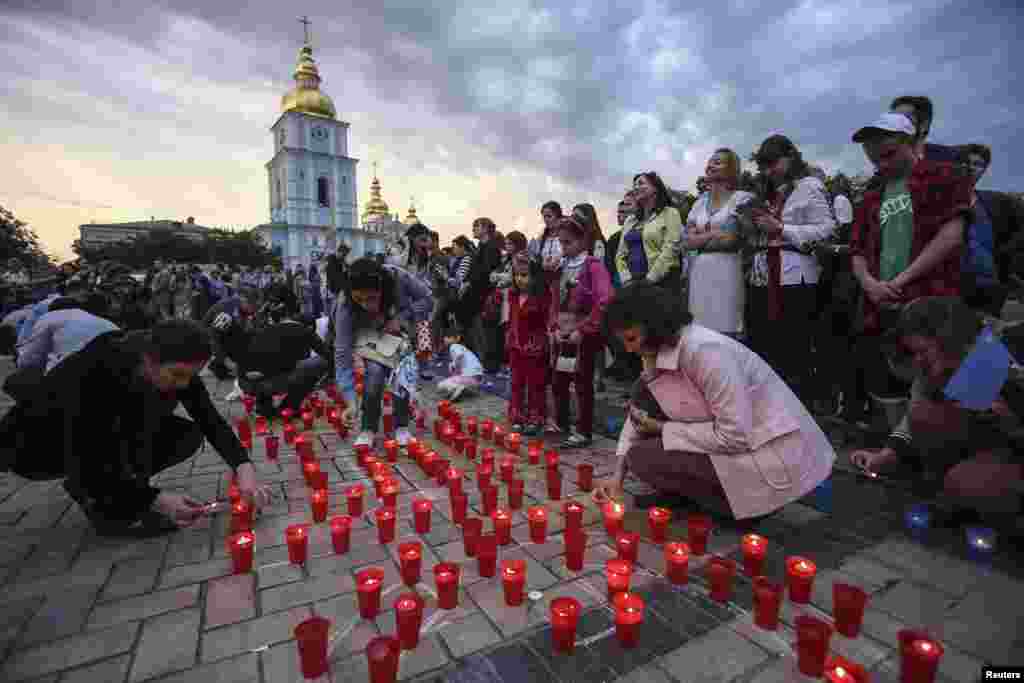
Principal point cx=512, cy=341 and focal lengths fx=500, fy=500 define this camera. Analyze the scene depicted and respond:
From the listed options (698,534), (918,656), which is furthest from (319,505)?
(918,656)

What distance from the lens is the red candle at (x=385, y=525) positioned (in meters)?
2.63

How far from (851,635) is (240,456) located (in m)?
3.07

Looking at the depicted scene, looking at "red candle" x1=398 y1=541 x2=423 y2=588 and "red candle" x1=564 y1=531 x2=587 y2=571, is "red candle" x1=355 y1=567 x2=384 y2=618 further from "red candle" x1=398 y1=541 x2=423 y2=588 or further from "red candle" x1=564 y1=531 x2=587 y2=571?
"red candle" x1=564 y1=531 x2=587 y2=571

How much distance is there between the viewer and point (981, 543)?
7.63 ft

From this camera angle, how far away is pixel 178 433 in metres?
3.09

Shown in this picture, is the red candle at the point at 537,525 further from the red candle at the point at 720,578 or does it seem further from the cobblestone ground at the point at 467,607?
the red candle at the point at 720,578

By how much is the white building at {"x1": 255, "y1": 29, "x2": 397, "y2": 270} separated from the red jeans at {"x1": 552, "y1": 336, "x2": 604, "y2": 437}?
5831cm

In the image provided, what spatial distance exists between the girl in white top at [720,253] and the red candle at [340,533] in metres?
3.08

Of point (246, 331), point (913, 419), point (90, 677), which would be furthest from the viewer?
point (246, 331)

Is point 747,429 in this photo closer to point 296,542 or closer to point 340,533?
point 340,533

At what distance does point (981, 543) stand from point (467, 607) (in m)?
2.39

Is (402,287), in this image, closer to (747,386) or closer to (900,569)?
(747,386)

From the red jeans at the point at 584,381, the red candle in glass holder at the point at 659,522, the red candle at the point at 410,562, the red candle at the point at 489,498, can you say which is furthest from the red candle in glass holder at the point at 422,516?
the red jeans at the point at 584,381

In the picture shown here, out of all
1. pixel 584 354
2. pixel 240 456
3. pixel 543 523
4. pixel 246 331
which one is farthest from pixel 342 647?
pixel 246 331
